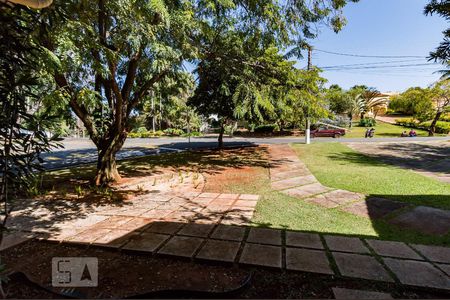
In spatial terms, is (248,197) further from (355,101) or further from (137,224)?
(355,101)

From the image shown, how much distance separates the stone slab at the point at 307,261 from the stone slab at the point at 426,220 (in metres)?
2.07

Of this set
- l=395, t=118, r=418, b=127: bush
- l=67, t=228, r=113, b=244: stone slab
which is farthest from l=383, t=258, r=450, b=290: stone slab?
l=395, t=118, r=418, b=127: bush

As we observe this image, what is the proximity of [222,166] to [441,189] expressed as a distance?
6.77 meters

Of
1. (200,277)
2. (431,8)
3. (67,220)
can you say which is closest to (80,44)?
(67,220)

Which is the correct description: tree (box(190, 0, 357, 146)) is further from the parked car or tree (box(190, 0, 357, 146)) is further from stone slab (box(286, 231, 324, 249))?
the parked car

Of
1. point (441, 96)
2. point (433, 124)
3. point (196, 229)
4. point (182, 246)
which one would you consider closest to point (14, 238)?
point (182, 246)

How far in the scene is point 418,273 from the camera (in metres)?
2.73

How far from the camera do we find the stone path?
13.8 feet

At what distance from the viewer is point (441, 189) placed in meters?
6.17

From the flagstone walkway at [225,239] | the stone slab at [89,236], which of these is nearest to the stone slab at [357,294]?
the flagstone walkway at [225,239]

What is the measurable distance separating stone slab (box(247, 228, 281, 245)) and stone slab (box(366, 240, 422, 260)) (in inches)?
49.1

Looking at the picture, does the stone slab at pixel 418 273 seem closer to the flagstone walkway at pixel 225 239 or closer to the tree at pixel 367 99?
the flagstone walkway at pixel 225 239

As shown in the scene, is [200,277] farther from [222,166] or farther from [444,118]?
[444,118]

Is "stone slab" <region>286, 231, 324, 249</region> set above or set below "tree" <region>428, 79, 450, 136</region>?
below
